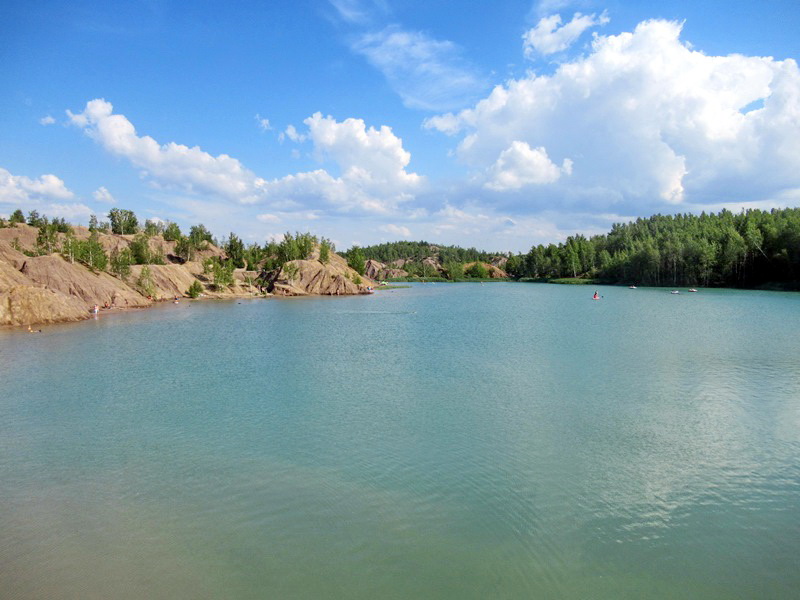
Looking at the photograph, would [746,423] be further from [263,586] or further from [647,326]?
[647,326]

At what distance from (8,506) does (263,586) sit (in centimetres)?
831

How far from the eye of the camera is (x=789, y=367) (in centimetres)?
2848

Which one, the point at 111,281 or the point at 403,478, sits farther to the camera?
the point at 111,281

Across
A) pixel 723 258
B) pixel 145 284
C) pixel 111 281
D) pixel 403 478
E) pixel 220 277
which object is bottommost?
pixel 403 478

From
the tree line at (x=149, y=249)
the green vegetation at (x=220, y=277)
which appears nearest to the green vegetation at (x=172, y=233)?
the tree line at (x=149, y=249)

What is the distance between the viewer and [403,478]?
1452 cm

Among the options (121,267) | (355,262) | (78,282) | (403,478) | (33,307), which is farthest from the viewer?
(355,262)

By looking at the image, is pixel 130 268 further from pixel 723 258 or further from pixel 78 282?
pixel 723 258

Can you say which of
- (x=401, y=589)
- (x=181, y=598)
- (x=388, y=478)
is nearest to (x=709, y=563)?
(x=401, y=589)

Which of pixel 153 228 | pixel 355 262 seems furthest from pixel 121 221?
pixel 355 262

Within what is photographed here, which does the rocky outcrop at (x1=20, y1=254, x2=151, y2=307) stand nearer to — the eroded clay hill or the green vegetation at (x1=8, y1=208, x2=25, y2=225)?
the eroded clay hill

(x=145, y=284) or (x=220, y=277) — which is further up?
(x=220, y=277)

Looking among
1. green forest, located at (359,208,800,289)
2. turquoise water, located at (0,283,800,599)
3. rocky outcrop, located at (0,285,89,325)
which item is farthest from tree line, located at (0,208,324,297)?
green forest, located at (359,208,800,289)

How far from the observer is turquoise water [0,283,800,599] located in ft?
33.0
